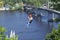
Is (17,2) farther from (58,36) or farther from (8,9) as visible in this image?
(58,36)

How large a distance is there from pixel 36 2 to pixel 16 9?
18.0 feet

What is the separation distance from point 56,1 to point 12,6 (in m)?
Result: 40.6

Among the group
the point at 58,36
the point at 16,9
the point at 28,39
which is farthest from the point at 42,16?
the point at 58,36

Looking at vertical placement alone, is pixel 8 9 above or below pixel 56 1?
below

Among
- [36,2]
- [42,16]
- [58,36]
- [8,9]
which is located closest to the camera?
[58,36]

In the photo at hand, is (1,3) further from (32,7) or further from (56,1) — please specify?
(56,1)

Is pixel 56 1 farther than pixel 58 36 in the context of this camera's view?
Yes

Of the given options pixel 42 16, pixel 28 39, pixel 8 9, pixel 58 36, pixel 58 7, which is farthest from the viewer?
pixel 8 9

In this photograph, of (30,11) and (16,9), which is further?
(16,9)

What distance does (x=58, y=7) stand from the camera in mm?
10609

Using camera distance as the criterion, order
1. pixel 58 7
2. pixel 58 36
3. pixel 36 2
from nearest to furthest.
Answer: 1. pixel 58 36
2. pixel 58 7
3. pixel 36 2

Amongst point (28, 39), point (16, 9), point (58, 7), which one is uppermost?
point (58, 7)

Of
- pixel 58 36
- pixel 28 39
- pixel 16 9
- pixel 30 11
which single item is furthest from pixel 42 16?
pixel 58 36

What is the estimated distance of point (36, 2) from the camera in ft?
158
